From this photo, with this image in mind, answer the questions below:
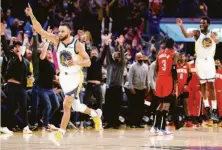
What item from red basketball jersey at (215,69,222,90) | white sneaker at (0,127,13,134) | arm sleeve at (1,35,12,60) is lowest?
white sneaker at (0,127,13,134)

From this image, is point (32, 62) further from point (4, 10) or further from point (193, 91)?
point (4, 10)

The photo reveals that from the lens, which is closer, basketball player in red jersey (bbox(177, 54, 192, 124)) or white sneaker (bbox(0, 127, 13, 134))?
white sneaker (bbox(0, 127, 13, 134))

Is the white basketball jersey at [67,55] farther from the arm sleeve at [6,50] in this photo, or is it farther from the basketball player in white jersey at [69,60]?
the arm sleeve at [6,50]

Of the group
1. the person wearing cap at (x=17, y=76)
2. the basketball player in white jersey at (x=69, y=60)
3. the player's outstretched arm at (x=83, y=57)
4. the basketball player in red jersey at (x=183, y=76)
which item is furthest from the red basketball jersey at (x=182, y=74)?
the player's outstretched arm at (x=83, y=57)

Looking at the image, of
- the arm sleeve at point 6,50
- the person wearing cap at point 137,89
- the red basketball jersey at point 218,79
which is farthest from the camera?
the red basketball jersey at point 218,79

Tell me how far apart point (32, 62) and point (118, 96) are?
2.74m

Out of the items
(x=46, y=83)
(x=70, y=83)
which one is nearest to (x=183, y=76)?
(x=46, y=83)

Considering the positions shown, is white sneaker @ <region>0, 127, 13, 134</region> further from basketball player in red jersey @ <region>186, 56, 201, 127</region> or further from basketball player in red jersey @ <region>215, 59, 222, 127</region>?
basketball player in red jersey @ <region>215, 59, 222, 127</region>

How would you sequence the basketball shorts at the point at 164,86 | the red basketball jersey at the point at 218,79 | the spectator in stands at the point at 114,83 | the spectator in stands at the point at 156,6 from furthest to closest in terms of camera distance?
the spectator in stands at the point at 156,6
the red basketball jersey at the point at 218,79
the spectator in stands at the point at 114,83
the basketball shorts at the point at 164,86

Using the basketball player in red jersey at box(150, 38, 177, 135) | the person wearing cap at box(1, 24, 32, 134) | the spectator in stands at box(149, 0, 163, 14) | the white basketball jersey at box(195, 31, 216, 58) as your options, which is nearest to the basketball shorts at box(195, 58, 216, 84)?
the white basketball jersey at box(195, 31, 216, 58)

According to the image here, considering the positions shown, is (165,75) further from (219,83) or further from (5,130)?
(219,83)

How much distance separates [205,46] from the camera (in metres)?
14.1

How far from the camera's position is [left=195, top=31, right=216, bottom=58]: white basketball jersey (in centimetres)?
1409

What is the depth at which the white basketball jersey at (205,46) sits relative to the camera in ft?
46.2
